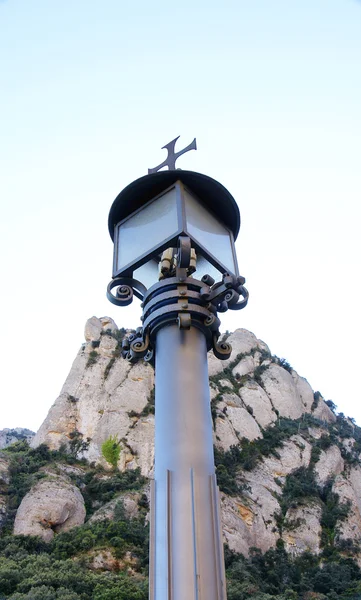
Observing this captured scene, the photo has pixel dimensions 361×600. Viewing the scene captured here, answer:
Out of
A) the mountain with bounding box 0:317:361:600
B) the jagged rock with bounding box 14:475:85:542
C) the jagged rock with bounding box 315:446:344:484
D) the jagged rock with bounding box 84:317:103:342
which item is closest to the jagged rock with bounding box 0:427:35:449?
the jagged rock with bounding box 84:317:103:342

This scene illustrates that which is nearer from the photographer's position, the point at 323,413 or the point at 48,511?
the point at 48,511

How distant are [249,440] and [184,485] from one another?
41.1m

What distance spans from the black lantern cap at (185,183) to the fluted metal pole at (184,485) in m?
0.74

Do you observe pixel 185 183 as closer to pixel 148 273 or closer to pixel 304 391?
pixel 148 273

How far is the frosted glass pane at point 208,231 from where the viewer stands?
2.66 metres

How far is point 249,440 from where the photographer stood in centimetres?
4162

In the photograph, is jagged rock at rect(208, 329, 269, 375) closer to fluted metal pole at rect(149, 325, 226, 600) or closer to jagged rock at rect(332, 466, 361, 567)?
jagged rock at rect(332, 466, 361, 567)

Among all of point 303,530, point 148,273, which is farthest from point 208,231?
point 303,530

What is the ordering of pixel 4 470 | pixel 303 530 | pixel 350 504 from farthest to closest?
1. pixel 350 504
2. pixel 303 530
3. pixel 4 470

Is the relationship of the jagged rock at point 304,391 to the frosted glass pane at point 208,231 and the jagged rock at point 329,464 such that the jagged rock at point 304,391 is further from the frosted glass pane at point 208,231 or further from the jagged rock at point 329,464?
the frosted glass pane at point 208,231

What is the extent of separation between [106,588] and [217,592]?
21.0 m

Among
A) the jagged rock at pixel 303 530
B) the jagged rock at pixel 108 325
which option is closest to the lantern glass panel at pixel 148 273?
the jagged rock at pixel 303 530

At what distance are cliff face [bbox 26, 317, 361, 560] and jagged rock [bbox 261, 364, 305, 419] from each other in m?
0.09

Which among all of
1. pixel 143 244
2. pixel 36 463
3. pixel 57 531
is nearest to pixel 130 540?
pixel 57 531
